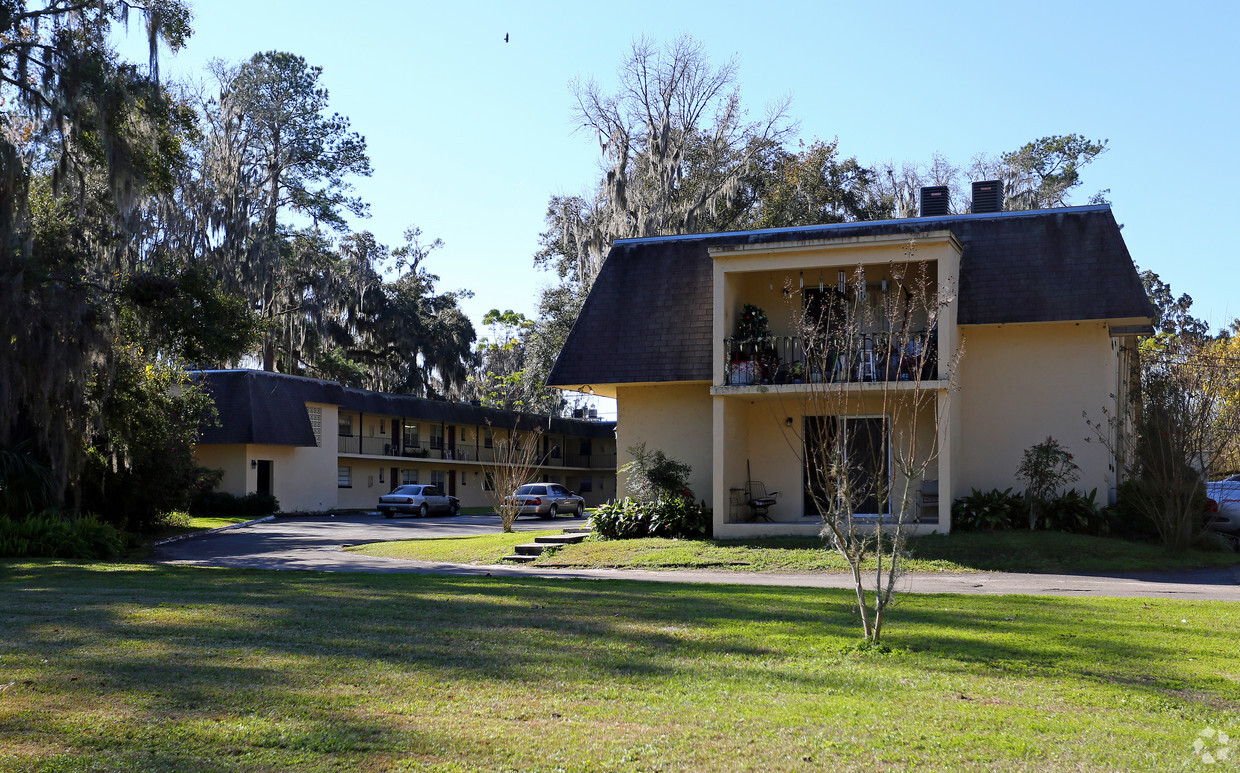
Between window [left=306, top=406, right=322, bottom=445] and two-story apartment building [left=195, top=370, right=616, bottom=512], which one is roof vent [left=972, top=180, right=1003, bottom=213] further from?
window [left=306, top=406, right=322, bottom=445]

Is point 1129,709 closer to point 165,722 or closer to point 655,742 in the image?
point 655,742

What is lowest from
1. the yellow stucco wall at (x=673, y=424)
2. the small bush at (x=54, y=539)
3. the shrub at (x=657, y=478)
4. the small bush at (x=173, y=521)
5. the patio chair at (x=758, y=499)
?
the small bush at (x=173, y=521)

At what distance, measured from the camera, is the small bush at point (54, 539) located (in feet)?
54.3

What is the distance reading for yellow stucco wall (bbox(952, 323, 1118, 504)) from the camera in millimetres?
19438

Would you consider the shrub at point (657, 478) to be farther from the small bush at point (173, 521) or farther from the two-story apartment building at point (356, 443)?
the small bush at point (173, 521)

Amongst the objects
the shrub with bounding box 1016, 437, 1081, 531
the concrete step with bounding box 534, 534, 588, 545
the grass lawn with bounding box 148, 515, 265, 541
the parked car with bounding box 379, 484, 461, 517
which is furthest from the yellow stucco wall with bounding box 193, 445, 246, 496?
the shrub with bounding box 1016, 437, 1081, 531

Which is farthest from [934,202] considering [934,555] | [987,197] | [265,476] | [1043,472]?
[265,476]

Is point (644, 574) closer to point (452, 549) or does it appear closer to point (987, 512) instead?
point (452, 549)

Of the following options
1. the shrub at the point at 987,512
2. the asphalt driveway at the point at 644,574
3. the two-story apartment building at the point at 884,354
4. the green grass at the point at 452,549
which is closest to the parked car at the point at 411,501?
the asphalt driveway at the point at 644,574

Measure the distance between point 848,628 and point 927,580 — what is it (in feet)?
22.1

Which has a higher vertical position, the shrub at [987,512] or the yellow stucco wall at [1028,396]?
the yellow stucco wall at [1028,396]

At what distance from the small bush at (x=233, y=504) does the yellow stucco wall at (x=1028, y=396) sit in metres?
25.7

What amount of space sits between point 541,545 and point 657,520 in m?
2.34

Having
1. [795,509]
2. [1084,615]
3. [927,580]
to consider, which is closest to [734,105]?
[795,509]
